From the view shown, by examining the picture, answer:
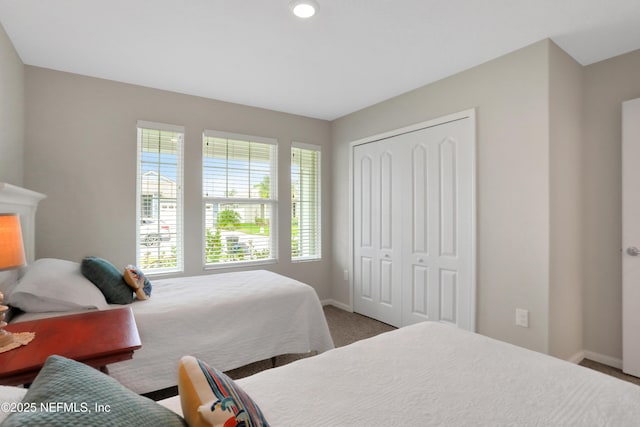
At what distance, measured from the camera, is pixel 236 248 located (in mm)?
3928

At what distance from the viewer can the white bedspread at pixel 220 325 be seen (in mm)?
→ 2020

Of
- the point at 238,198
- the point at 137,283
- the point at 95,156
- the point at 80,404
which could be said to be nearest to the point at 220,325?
the point at 137,283

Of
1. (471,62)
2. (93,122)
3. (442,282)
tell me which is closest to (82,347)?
(93,122)

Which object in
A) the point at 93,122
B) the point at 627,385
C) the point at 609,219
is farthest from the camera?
the point at 93,122

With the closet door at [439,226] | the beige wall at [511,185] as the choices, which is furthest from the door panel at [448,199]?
the beige wall at [511,185]

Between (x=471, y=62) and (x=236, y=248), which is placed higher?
(x=471, y=62)

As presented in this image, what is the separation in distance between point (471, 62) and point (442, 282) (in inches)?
79.0

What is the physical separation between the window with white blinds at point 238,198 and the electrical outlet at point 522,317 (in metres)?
2.67

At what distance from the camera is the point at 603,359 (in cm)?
273

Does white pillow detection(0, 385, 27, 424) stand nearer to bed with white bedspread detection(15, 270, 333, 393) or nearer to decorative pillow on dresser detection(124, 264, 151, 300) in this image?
bed with white bedspread detection(15, 270, 333, 393)

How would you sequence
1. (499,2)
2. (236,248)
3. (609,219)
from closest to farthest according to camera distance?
(499,2), (609,219), (236,248)

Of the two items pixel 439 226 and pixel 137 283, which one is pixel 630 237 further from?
pixel 137 283

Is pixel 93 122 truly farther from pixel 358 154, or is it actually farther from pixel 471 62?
pixel 471 62

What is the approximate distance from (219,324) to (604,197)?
10.7ft
